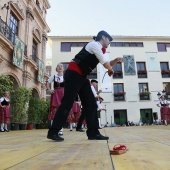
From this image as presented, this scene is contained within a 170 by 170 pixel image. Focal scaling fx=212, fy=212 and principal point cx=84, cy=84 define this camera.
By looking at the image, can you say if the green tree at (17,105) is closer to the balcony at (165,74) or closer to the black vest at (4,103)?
the black vest at (4,103)

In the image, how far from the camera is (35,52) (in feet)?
49.9

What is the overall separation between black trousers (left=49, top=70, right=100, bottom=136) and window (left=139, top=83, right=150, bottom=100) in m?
21.2

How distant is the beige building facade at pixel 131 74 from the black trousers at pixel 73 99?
1962cm

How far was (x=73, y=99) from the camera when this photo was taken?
252cm

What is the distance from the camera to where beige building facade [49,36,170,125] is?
22500mm

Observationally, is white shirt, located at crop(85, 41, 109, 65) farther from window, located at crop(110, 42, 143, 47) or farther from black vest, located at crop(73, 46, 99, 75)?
window, located at crop(110, 42, 143, 47)

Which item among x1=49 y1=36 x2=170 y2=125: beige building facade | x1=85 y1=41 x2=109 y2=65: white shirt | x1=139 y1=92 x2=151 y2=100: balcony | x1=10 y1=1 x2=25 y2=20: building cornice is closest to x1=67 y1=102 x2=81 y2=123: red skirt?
x1=85 y1=41 x2=109 y2=65: white shirt

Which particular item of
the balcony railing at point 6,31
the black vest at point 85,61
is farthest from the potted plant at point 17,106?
the black vest at point 85,61

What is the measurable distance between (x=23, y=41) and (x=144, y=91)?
15219mm

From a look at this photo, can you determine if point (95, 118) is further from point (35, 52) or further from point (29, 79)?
point (35, 52)

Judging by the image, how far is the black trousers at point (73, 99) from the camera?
8.08 ft

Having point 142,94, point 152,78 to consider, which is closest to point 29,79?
point 142,94

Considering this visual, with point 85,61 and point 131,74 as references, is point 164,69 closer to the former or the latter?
point 131,74

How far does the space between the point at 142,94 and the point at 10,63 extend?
1627 cm
